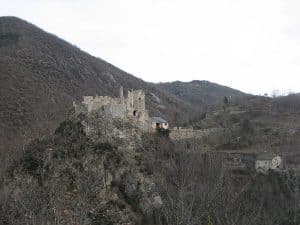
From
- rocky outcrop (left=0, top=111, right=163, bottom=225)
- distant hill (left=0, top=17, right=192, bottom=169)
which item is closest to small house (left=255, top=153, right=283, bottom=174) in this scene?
rocky outcrop (left=0, top=111, right=163, bottom=225)

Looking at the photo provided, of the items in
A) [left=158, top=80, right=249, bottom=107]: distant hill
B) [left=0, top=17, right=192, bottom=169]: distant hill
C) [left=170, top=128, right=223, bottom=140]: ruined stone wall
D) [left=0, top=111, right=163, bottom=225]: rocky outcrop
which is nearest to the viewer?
[left=0, top=111, right=163, bottom=225]: rocky outcrop

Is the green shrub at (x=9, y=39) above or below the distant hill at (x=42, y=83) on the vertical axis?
above

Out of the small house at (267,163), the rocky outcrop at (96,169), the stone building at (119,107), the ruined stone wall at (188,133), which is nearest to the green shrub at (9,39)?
the ruined stone wall at (188,133)

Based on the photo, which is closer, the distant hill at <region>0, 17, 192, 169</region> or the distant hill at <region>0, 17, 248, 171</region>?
the distant hill at <region>0, 17, 248, 171</region>

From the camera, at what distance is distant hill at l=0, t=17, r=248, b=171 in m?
75.9

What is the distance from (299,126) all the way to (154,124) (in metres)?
28.6

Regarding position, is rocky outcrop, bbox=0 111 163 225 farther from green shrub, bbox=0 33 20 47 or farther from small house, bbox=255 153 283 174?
green shrub, bbox=0 33 20 47

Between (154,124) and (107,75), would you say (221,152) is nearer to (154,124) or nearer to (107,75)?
(154,124)

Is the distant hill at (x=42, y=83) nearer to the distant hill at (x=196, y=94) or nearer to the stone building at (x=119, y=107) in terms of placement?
the distant hill at (x=196, y=94)

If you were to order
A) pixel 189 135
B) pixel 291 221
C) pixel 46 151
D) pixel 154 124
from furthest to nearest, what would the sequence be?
pixel 189 135 < pixel 154 124 < pixel 46 151 < pixel 291 221

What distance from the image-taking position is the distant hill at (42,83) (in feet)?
249

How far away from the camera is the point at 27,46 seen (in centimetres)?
11725

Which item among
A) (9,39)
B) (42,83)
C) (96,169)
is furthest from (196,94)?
(96,169)

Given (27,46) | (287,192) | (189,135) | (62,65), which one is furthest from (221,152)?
(27,46)
